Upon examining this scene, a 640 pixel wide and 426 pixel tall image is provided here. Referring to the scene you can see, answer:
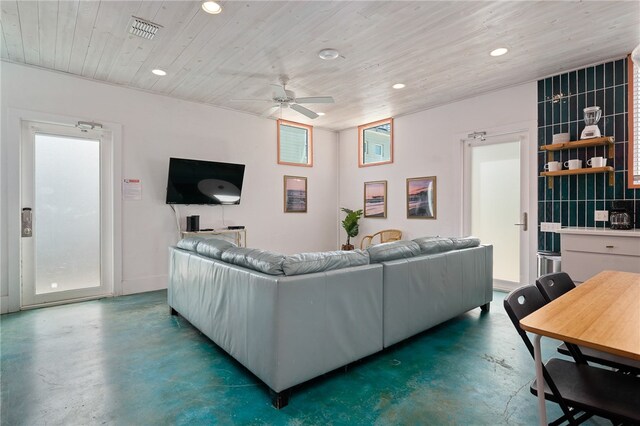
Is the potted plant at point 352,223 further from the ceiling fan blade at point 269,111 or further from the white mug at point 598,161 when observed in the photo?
the white mug at point 598,161

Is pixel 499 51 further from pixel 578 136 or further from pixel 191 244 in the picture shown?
pixel 191 244

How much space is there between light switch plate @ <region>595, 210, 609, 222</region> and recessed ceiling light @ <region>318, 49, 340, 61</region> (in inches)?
141

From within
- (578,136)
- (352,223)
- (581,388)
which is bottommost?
(581,388)

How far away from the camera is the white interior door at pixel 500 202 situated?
4.54 m

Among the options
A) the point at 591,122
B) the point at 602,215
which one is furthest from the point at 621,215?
the point at 591,122

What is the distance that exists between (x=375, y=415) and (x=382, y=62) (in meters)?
3.62

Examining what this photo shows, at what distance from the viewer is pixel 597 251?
11.0 feet

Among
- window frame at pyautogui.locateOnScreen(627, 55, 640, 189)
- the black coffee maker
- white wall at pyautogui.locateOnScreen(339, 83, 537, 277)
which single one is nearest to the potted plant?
white wall at pyautogui.locateOnScreen(339, 83, 537, 277)

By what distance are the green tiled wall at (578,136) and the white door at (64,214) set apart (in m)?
6.01

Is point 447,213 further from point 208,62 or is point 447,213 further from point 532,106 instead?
point 208,62

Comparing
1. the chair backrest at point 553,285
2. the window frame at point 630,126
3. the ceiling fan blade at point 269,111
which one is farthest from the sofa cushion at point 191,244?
the window frame at point 630,126

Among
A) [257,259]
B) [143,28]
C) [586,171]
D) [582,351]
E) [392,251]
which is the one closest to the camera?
[582,351]

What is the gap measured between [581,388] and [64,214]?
538 cm

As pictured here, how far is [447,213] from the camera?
5273 millimetres
